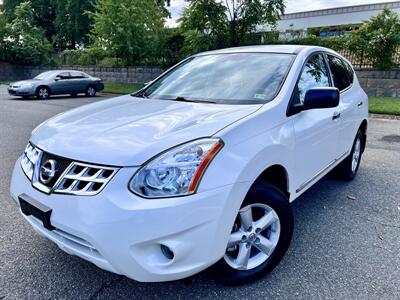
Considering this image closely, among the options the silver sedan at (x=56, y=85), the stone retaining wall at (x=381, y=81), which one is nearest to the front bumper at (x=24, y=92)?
the silver sedan at (x=56, y=85)

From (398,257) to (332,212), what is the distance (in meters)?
0.86

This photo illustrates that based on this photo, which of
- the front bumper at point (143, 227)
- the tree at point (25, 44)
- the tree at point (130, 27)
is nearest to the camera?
the front bumper at point (143, 227)

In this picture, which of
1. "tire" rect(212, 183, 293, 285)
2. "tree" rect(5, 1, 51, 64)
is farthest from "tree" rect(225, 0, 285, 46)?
"tree" rect(5, 1, 51, 64)

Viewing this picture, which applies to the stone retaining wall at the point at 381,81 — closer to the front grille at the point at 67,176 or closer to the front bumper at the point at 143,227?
the front bumper at the point at 143,227

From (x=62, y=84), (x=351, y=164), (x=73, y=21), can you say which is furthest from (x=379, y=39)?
(x=73, y=21)

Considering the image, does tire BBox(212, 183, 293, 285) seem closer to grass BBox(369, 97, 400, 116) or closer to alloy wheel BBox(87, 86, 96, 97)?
grass BBox(369, 97, 400, 116)

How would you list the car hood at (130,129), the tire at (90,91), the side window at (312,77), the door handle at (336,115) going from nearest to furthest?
the car hood at (130,129) < the side window at (312,77) < the door handle at (336,115) < the tire at (90,91)

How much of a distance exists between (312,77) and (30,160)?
2498 millimetres

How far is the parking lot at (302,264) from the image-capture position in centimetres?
219

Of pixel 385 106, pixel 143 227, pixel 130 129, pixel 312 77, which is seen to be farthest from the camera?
pixel 385 106

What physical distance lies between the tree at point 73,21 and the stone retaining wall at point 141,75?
24.4ft

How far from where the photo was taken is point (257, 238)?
2.26 meters

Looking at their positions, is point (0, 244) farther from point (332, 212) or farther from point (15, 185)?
point (332, 212)

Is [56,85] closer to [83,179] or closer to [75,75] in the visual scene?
[75,75]
